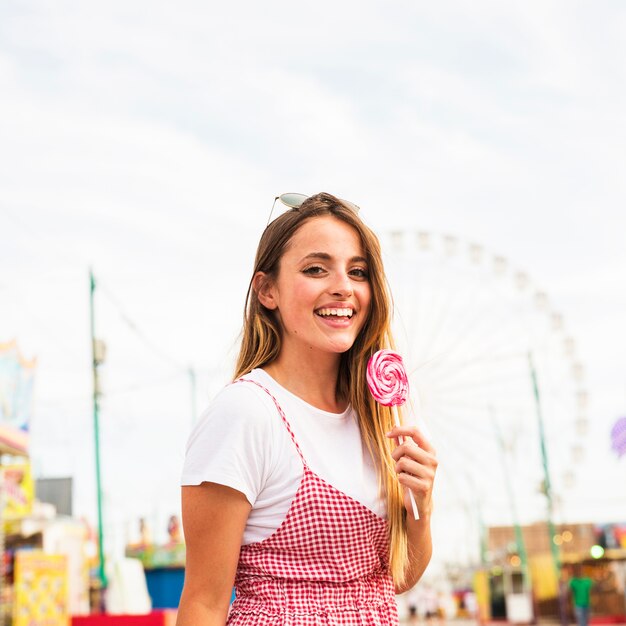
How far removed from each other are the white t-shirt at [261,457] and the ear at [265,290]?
33cm

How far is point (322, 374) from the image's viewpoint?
2.89 meters

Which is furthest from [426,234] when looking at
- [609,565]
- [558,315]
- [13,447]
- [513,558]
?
[513,558]

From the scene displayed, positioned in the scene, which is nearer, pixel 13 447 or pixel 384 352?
pixel 384 352

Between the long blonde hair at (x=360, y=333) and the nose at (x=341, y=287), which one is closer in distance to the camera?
the nose at (x=341, y=287)

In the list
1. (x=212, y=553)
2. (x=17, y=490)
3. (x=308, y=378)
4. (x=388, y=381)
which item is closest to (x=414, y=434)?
(x=388, y=381)

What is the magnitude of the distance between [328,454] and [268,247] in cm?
66

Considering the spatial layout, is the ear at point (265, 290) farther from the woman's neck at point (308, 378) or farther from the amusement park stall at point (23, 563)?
the amusement park stall at point (23, 563)

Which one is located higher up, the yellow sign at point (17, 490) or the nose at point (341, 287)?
the yellow sign at point (17, 490)

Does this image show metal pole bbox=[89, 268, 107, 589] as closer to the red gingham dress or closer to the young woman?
the young woman

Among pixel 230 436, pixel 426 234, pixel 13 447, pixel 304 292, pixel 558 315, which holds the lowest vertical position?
pixel 230 436

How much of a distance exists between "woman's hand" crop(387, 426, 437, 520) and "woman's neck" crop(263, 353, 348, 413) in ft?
0.94

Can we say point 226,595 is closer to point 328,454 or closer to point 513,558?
point 328,454

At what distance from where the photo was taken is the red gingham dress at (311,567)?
2488mm

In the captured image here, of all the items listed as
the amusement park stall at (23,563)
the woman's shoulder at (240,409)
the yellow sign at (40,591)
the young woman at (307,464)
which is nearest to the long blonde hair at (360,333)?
the young woman at (307,464)
